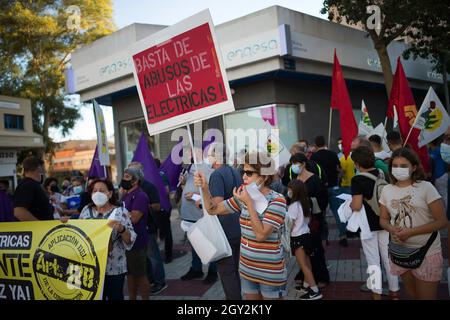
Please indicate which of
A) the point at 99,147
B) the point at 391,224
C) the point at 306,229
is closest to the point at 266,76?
the point at 99,147

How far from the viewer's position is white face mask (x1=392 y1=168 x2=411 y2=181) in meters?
3.27

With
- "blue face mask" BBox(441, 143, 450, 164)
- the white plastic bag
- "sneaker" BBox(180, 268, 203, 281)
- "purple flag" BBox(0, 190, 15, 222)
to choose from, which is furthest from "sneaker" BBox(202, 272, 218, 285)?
"blue face mask" BBox(441, 143, 450, 164)

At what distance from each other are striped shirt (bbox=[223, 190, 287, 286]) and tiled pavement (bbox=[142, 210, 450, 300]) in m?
1.66

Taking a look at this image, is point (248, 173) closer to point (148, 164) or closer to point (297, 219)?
point (297, 219)

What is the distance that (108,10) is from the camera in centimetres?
3025

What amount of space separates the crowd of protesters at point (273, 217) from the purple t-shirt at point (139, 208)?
11 mm

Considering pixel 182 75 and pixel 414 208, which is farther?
pixel 182 75

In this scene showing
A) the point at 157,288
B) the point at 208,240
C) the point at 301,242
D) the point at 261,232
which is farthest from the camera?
the point at 157,288

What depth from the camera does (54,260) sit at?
354cm

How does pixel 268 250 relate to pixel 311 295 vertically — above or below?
above

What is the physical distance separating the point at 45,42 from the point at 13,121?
271 inches

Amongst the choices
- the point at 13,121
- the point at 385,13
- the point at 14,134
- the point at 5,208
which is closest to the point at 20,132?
the point at 14,134

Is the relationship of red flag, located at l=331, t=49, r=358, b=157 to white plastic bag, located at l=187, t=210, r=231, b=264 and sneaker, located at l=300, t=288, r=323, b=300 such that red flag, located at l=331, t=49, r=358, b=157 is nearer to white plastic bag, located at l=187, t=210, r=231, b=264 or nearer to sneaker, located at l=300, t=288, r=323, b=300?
sneaker, located at l=300, t=288, r=323, b=300

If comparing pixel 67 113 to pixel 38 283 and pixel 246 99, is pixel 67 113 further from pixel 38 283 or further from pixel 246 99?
pixel 38 283
